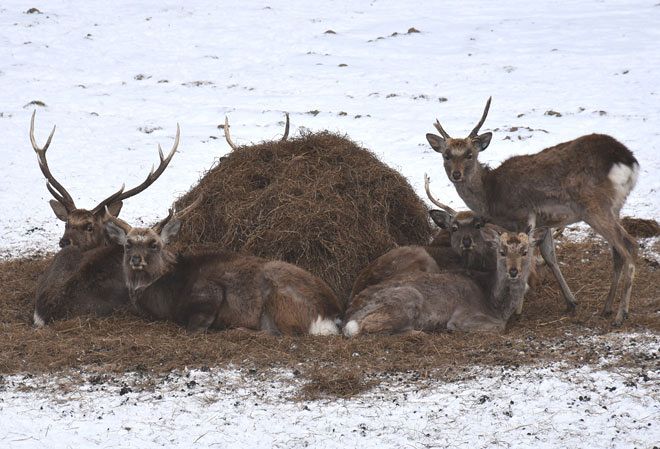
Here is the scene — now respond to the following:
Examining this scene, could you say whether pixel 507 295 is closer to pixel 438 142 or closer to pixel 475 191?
pixel 475 191

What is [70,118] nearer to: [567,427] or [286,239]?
[286,239]

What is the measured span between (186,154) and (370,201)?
728cm

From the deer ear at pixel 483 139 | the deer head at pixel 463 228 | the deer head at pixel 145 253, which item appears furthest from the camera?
the deer ear at pixel 483 139

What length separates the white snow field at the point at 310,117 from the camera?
552 centimetres

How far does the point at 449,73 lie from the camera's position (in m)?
21.9

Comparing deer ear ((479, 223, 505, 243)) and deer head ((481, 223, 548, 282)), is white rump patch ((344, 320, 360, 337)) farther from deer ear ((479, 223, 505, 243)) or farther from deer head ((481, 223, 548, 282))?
deer ear ((479, 223, 505, 243))

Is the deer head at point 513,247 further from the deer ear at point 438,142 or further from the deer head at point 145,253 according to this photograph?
the deer head at point 145,253

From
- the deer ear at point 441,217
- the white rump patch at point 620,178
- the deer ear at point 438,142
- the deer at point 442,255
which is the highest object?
the deer ear at point 438,142

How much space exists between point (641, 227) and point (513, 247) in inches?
142

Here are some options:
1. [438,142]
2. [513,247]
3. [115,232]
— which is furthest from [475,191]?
[115,232]

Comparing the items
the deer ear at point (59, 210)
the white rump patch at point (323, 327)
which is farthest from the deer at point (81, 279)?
the white rump patch at point (323, 327)

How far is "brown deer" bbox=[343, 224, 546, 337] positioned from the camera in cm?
762

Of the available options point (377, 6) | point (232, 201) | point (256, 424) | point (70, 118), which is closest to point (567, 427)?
point (256, 424)

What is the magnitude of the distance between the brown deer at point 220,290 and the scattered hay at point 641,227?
178 inches
